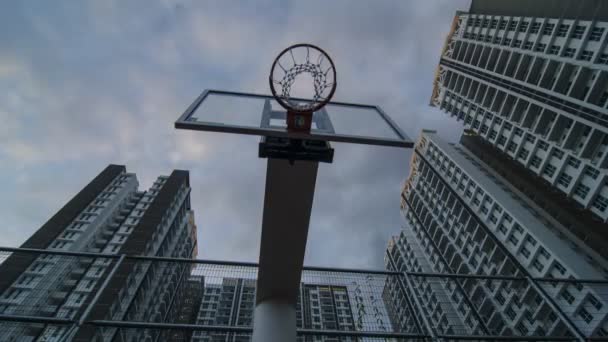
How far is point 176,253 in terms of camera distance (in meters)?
28.3

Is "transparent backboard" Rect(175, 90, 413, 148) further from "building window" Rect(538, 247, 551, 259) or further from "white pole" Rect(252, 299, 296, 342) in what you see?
"building window" Rect(538, 247, 551, 259)

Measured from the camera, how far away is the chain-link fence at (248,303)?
5227mm

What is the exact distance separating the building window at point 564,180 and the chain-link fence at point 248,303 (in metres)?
5.85

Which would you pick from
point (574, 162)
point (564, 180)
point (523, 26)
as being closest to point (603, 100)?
point (574, 162)

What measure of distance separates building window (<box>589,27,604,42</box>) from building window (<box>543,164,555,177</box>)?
736 centimetres

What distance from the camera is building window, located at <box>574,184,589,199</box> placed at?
15.7 metres

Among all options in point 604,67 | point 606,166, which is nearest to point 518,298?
point 606,166

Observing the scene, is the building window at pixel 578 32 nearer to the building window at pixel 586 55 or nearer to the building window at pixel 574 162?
the building window at pixel 586 55

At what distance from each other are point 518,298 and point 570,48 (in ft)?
52.0

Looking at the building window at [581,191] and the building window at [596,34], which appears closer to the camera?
the building window at [596,34]

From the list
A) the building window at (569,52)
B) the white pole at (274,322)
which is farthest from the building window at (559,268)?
the white pole at (274,322)

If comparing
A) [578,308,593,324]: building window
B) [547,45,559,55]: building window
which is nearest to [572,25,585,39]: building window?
[547,45,559,55]: building window

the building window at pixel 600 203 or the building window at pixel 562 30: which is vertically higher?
the building window at pixel 562 30

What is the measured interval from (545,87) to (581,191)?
7064 mm
